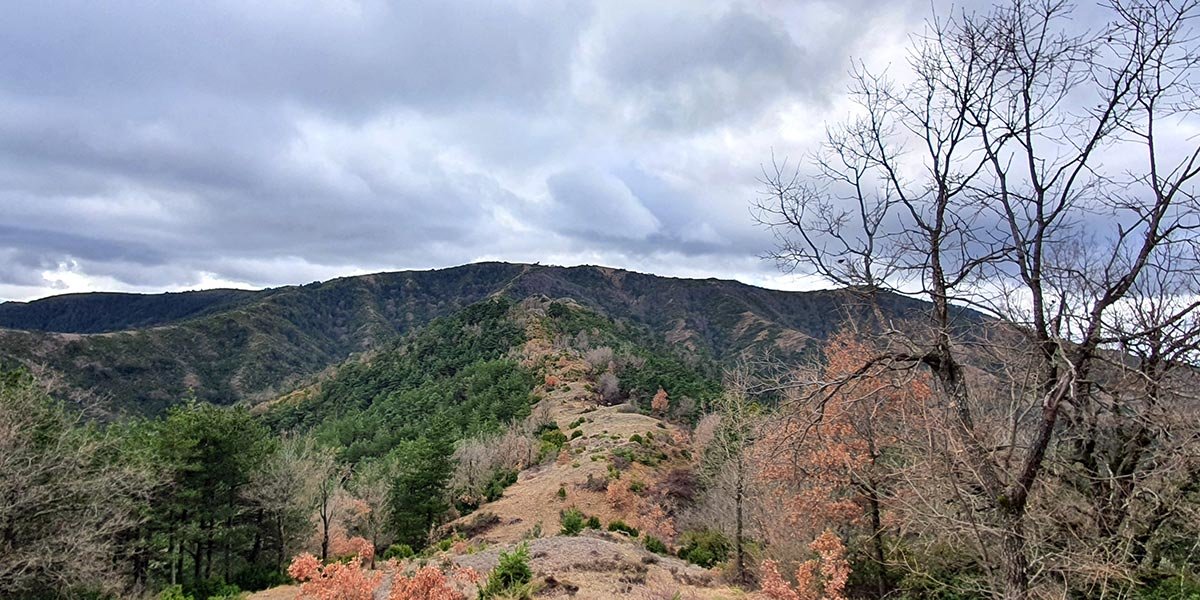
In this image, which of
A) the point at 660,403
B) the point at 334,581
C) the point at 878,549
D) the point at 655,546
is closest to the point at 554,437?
the point at 660,403

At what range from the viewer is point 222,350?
13738 centimetres

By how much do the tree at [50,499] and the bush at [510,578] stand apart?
10.8 meters

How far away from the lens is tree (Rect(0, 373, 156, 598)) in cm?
1449

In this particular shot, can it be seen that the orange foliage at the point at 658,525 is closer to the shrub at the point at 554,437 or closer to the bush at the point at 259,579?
the shrub at the point at 554,437

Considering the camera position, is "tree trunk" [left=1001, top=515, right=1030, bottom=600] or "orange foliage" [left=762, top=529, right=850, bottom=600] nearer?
"tree trunk" [left=1001, top=515, right=1030, bottom=600]

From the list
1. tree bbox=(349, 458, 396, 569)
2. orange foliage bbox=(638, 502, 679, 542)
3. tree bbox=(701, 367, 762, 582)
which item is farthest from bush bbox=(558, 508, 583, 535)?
tree bbox=(349, 458, 396, 569)

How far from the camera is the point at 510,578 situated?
496 inches

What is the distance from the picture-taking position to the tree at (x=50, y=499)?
14.5 meters

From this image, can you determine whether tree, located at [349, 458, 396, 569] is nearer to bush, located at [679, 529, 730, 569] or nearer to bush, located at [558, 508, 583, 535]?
bush, located at [558, 508, 583, 535]

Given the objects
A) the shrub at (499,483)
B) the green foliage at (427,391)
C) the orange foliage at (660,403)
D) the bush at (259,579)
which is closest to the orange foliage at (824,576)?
the bush at (259,579)

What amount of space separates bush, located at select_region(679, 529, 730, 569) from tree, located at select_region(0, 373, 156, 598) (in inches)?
664

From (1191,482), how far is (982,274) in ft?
16.6

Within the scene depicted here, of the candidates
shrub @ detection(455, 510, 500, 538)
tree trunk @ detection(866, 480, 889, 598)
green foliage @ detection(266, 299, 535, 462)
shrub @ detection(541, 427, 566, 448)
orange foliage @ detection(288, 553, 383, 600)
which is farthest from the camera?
green foliage @ detection(266, 299, 535, 462)

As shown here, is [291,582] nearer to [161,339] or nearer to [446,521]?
[446,521]
